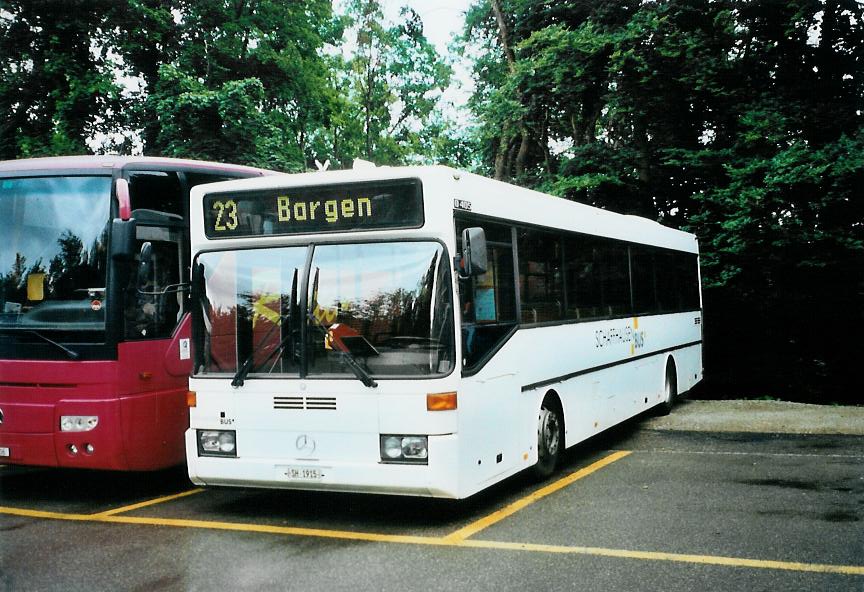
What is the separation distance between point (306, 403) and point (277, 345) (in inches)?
21.6

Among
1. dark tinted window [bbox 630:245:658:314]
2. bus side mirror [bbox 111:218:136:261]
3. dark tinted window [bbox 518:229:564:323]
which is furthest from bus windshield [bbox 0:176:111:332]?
dark tinted window [bbox 630:245:658:314]

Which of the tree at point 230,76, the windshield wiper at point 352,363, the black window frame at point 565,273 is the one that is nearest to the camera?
the windshield wiper at point 352,363

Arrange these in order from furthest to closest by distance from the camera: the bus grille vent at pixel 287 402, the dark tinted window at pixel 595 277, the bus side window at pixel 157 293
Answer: the dark tinted window at pixel 595 277
the bus side window at pixel 157 293
the bus grille vent at pixel 287 402

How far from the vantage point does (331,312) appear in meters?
7.44

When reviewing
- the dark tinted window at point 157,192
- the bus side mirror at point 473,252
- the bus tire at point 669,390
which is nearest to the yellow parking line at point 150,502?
the dark tinted window at point 157,192

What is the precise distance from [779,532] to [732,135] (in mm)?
16474

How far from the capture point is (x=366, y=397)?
727cm

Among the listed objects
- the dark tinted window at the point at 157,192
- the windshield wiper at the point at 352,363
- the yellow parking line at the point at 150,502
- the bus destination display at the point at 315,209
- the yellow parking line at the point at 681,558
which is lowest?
the yellow parking line at the point at 681,558

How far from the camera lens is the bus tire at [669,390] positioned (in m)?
15.0

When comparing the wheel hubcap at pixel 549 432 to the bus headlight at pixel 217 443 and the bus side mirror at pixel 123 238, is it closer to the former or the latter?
the bus headlight at pixel 217 443

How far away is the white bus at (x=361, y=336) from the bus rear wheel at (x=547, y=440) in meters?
0.23

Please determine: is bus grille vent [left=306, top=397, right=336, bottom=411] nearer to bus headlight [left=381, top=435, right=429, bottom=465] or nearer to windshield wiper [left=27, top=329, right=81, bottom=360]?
bus headlight [left=381, top=435, right=429, bottom=465]

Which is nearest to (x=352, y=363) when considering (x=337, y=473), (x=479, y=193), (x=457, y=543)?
(x=337, y=473)

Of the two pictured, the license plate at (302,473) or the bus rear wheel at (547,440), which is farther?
the bus rear wheel at (547,440)
